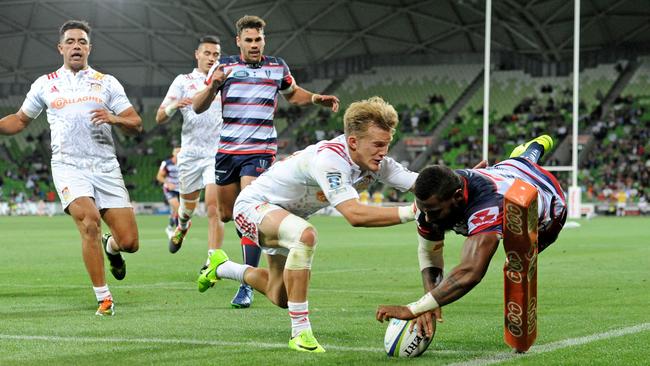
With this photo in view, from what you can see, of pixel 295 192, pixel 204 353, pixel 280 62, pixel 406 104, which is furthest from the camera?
pixel 406 104

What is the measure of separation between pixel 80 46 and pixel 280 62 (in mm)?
2017

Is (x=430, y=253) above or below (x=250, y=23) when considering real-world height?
below

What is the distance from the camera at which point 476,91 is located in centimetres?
5531

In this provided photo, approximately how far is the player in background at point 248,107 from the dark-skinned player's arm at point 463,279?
413 centimetres

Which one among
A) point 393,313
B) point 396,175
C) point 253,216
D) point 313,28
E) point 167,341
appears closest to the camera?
point 393,313

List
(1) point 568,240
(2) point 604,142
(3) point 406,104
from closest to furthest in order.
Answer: (1) point 568,240, (2) point 604,142, (3) point 406,104

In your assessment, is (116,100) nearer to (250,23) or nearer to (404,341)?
(250,23)

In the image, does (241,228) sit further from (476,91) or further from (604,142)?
(476,91)

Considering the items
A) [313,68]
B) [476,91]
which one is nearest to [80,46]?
[476,91]

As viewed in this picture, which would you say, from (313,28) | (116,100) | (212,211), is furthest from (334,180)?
(313,28)

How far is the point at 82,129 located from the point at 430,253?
12.2ft

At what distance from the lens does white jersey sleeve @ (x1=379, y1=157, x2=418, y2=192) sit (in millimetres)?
6963

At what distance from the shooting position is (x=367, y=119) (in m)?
6.43

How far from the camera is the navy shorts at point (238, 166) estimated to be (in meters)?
9.97
